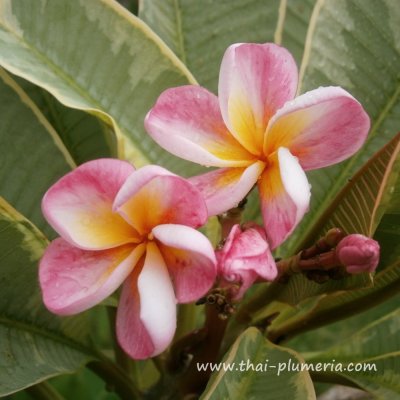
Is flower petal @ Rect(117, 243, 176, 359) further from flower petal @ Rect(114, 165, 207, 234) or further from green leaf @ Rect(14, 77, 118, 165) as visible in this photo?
green leaf @ Rect(14, 77, 118, 165)

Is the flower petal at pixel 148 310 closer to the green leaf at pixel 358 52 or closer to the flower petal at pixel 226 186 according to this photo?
the flower petal at pixel 226 186

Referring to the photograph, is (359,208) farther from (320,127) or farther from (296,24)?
(296,24)

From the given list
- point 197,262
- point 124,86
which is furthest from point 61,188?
point 124,86

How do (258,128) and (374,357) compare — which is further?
(374,357)

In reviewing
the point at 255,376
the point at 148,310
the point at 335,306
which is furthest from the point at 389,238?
the point at 148,310

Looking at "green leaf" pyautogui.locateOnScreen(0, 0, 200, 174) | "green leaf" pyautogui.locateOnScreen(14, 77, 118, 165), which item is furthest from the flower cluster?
"green leaf" pyautogui.locateOnScreen(14, 77, 118, 165)

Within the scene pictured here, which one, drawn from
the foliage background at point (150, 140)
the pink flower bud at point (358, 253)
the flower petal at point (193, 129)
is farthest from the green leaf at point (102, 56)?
the pink flower bud at point (358, 253)
